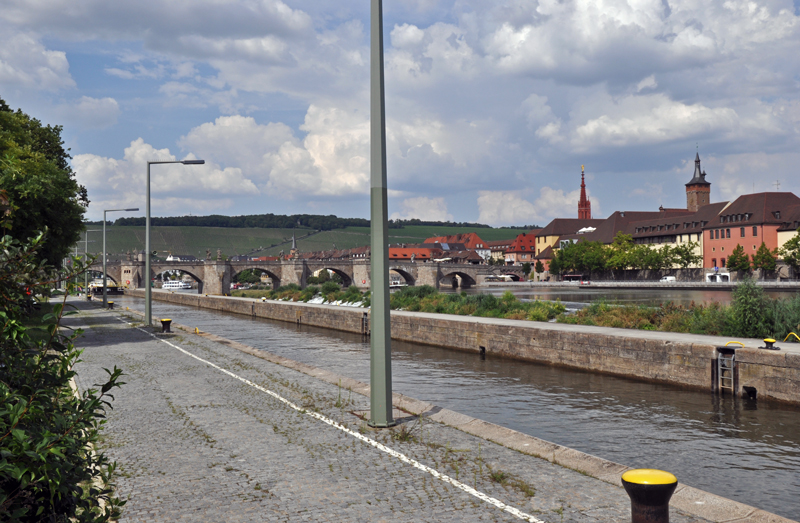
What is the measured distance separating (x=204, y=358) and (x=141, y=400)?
20.7 feet

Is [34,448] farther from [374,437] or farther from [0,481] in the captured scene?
[374,437]

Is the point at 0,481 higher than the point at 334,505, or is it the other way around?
the point at 0,481

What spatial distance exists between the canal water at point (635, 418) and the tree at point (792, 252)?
82.7 meters

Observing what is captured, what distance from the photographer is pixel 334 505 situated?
19.5 ft

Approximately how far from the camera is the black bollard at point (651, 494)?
4.44 m

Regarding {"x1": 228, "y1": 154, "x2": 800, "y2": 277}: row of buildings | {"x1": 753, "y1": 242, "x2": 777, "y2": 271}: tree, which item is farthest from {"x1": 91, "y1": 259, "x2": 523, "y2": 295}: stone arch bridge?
{"x1": 753, "y1": 242, "x2": 777, "y2": 271}: tree

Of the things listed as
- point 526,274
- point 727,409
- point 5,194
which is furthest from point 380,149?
point 526,274

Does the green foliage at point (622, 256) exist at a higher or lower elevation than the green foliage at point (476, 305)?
higher

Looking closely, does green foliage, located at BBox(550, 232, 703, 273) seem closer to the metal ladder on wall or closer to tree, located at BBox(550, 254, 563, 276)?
tree, located at BBox(550, 254, 563, 276)

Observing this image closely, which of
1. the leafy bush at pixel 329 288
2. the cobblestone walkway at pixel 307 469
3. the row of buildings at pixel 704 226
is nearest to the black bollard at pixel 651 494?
the cobblestone walkway at pixel 307 469

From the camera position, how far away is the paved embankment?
5.81 meters

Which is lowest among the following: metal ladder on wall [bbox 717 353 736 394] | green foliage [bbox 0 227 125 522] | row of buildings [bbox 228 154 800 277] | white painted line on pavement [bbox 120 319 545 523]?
metal ladder on wall [bbox 717 353 736 394]

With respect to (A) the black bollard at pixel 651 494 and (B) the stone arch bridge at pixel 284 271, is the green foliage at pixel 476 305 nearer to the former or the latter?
(A) the black bollard at pixel 651 494

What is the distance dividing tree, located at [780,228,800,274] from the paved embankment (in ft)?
308
